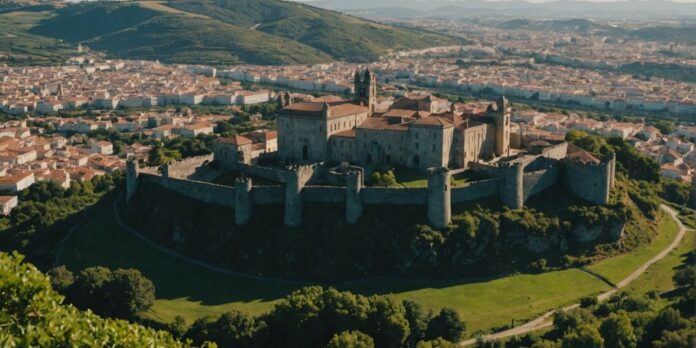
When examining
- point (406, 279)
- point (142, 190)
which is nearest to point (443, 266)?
point (406, 279)

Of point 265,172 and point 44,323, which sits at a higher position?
point 44,323

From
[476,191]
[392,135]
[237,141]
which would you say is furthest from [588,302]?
[237,141]

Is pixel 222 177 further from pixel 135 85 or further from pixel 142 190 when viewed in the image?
pixel 135 85

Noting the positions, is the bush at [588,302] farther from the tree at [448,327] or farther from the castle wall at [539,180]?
the castle wall at [539,180]

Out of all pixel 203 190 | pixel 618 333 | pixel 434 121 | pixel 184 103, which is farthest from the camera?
pixel 184 103

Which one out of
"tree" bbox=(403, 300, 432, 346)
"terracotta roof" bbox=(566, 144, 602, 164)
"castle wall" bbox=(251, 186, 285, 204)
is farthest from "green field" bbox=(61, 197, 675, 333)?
"terracotta roof" bbox=(566, 144, 602, 164)

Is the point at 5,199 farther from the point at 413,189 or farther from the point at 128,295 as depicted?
the point at 413,189
